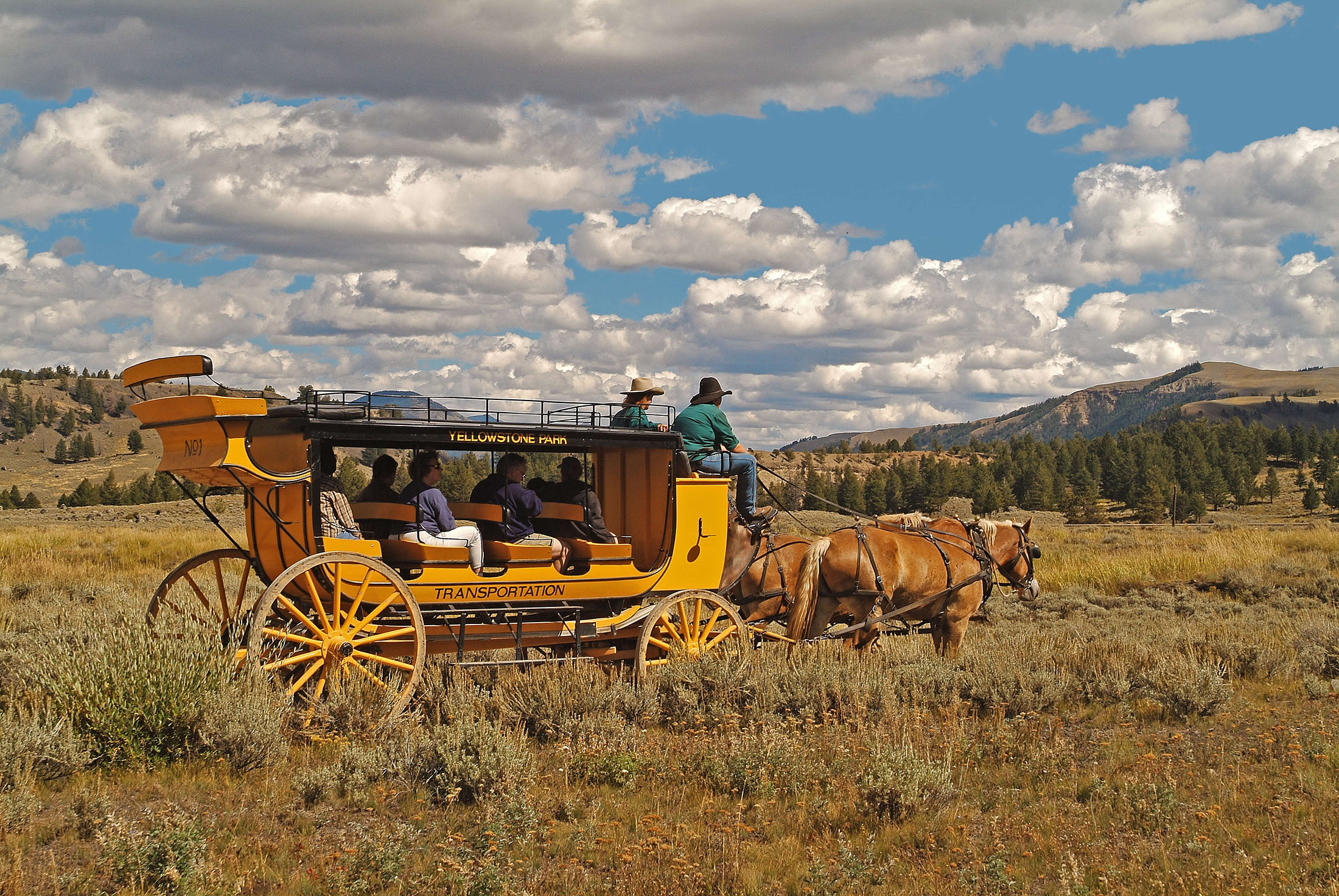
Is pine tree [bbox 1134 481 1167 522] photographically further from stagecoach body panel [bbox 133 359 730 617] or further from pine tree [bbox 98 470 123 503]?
pine tree [bbox 98 470 123 503]

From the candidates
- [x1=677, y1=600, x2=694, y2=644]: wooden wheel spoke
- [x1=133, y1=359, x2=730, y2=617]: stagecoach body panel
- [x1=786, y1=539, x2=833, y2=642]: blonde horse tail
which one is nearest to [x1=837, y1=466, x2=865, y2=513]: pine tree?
[x1=786, y1=539, x2=833, y2=642]: blonde horse tail

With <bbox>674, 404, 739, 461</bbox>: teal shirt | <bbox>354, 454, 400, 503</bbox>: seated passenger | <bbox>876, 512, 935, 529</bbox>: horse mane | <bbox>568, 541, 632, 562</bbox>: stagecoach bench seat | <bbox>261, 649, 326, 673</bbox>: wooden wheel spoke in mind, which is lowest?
<bbox>261, 649, 326, 673</bbox>: wooden wheel spoke

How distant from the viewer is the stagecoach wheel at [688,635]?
29.5 feet

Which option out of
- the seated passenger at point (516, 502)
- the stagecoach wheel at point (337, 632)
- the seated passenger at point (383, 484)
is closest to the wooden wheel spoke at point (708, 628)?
the seated passenger at point (516, 502)

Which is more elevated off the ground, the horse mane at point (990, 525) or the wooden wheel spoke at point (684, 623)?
the horse mane at point (990, 525)

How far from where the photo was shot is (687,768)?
667 centimetres

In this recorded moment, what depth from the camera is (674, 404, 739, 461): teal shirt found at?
10.3 meters

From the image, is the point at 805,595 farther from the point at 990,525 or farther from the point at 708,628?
the point at 990,525

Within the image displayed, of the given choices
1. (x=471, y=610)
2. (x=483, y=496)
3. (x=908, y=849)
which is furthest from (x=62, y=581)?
(x=908, y=849)

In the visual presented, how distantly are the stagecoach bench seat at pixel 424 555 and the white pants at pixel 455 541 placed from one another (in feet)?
0.09

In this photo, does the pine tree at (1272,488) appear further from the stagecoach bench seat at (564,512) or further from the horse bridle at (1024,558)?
the stagecoach bench seat at (564,512)

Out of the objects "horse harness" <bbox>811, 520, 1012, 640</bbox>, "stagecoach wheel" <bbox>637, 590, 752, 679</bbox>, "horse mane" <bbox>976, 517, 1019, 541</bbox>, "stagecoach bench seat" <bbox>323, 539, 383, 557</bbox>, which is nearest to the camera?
"stagecoach bench seat" <bbox>323, 539, 383, 557</bbox>

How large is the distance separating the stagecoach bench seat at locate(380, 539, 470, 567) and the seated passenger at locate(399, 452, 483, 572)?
3 centimetres

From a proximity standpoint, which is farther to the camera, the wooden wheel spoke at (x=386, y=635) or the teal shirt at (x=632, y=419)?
the teal shirt at (x=632, y=419)
